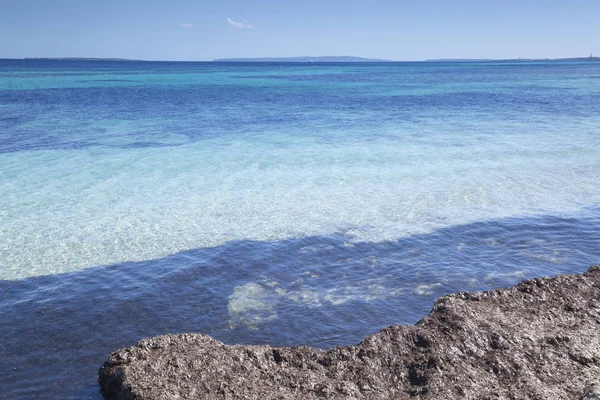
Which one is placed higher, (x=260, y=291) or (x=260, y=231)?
(x=260, y=231)

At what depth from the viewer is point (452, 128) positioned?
26609 millimetres

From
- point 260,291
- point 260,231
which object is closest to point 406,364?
point 260,291

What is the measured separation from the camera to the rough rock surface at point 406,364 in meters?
4.96

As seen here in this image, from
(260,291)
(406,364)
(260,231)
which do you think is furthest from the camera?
(260,231)

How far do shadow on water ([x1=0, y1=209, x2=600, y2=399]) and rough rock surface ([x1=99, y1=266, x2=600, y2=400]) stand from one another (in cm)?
123

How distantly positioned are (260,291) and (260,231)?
Answer: 306cm

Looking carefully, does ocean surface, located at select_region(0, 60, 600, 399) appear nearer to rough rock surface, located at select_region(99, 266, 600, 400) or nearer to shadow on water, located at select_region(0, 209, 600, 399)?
shadow on water, located at select_region(0, 209, 600, 399)

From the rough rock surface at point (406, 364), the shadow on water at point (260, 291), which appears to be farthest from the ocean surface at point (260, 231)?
the rough rock surface at point (406, 364)

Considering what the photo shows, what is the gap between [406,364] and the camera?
5.46 meters

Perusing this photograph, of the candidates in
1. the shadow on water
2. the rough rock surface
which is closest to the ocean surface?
the shadow on water

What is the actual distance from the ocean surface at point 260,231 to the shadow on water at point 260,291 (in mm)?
34

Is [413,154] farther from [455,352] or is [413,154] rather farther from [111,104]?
[111,104]

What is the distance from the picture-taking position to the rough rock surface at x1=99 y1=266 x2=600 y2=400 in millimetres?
4957

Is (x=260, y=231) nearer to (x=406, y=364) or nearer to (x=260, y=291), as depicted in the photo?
(x=260, y=291)
